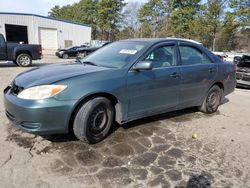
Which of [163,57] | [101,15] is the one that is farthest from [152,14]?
[163,57]

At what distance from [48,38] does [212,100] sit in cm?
3038

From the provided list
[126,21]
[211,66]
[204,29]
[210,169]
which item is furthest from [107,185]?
[126,21]

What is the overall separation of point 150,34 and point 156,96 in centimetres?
3619

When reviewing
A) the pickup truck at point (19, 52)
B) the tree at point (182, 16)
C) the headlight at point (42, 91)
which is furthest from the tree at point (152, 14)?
the headlight at point (42, 91)

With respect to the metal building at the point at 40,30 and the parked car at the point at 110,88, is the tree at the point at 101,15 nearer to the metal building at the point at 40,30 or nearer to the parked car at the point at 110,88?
the metal building at the point at 40,30

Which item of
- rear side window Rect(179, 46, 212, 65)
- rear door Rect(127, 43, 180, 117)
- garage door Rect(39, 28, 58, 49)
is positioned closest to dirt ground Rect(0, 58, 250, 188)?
rear door Rect(127, 43, 180, 117)

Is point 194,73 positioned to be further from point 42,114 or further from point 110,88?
point 42,114

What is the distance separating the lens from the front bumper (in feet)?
10.4

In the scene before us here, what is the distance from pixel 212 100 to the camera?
5.55 metres

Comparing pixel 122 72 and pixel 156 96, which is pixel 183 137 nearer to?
pixel 156 96

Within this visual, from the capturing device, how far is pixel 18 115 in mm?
3293

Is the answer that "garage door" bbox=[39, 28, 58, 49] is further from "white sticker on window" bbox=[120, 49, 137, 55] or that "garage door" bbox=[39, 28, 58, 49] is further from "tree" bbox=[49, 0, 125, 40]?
"white sticker on window" bbox=[120, 49, 137, 55]

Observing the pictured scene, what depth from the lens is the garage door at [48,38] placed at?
31766mm

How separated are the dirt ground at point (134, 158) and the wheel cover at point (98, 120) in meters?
0.21
